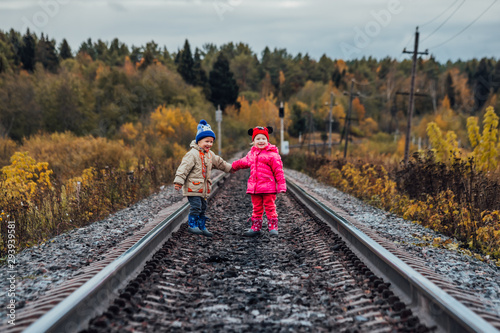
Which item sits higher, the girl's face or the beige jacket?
the girl's face

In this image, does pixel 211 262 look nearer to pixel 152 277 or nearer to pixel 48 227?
pixel 152 277

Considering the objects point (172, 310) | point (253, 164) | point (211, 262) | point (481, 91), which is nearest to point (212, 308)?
point (172, 310)

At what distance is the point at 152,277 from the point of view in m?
3.70

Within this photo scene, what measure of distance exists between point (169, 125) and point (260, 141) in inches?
1187

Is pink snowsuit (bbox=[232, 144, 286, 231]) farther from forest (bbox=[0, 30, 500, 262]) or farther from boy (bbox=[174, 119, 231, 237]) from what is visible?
forest (bbox=[0, 30, 500, 262])

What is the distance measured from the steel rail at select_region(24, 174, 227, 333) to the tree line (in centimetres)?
2079

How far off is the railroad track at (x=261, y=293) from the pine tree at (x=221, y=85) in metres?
67.4

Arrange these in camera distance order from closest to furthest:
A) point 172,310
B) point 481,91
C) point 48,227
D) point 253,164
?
1. point 172,310
2. point 253,164
3. point 48,227
4. point 481,91

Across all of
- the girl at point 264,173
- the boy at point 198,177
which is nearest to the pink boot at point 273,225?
the girl at point 264,173

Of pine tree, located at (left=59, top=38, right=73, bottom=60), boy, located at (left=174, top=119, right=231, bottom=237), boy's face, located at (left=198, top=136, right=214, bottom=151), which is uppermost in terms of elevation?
pine tree, located at (left=59, top=38, right=73, bottom=60)

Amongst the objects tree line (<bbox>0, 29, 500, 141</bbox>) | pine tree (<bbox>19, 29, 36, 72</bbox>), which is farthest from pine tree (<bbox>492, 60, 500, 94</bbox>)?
pine tree (<bbox>19, 29, 36, 72</bbox>)

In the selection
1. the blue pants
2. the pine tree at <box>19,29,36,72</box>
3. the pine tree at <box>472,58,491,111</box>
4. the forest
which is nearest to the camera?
the blue pants

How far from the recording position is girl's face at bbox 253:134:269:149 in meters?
5.86

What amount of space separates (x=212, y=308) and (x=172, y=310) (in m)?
0.30
